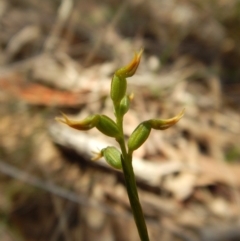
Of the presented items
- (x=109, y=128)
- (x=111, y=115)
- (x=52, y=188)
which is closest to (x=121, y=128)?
(x=109, y=128)

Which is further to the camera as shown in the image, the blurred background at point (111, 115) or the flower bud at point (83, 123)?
the blurred background at point (111, 115)

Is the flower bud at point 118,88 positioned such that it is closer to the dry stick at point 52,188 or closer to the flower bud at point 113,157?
the flower bud at point 113,157

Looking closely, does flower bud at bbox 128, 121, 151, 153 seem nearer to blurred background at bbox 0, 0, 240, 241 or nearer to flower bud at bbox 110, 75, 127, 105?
flower bud at bbox 110, 75, 127, 105

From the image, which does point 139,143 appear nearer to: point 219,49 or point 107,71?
point 107,71

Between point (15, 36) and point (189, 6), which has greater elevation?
point (189, 6)

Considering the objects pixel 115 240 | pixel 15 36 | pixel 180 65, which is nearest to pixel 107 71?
pixel 180 65

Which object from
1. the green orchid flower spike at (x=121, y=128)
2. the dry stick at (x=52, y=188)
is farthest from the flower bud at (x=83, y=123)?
the dry stick at (x=52, y=188)

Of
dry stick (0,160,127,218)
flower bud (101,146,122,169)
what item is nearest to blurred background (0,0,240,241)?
dry stick (0,160,127,218)
